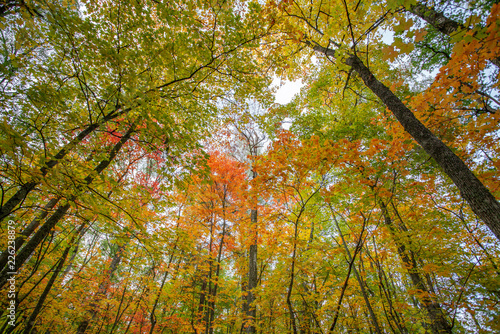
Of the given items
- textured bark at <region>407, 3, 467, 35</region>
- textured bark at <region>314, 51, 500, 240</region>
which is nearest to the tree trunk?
textured bark at <region>314, 51, 500, 240</region>

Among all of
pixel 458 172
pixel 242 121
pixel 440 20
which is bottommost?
pixel 458 172

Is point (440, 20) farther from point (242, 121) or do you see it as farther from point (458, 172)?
point (242, 121)

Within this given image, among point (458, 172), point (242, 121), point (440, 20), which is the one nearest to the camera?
point (458, 172)

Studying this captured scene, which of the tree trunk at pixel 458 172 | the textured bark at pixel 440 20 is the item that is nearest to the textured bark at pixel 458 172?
the tree trunk at pixel 458 172

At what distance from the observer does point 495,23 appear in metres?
1.70

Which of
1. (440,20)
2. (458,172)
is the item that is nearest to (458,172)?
(458,172)

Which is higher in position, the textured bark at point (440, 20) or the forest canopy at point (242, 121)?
the textured bark at point (440, 20)

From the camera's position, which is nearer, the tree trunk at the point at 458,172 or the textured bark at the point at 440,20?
the tree trunk at the point at 458,172

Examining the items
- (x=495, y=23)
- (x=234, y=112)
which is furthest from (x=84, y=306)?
(x=495, y=23)

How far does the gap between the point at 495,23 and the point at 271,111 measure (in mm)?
5241

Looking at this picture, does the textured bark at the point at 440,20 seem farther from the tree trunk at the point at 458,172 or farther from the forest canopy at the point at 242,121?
the tree trunk at the point at 458,172

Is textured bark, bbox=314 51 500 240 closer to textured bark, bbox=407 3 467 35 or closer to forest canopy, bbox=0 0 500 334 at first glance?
forest canopy, bbox=0 0 500 334

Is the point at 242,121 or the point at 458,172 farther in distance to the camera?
the point at 242,121

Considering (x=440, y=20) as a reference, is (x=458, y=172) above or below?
below
